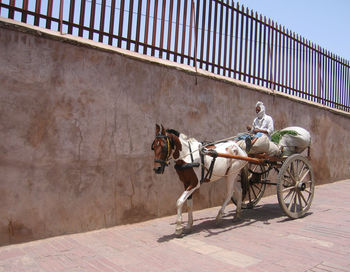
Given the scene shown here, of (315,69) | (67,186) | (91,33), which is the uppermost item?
(315,69)

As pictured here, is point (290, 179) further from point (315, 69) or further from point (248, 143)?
point (315, 69)

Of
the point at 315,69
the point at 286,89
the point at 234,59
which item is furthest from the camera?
the point at 315,69

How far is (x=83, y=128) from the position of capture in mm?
5020

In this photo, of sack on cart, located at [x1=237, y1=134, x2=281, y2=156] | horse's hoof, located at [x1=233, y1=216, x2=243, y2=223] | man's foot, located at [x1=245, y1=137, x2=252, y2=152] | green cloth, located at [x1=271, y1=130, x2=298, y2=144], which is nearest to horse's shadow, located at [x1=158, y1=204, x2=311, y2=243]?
horse's hoof, located at [x1=233, y1=216, x2=243, y2=223]

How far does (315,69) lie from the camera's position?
10.8 m

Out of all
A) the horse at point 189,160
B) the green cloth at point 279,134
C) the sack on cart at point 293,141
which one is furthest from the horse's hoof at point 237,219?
the green cloth at point 279,134

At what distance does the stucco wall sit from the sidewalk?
1.28ft

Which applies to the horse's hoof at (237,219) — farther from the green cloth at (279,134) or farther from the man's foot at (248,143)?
the green cloth at (279,134)

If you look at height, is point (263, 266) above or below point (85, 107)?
below

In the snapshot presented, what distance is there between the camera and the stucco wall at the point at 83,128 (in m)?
4.39

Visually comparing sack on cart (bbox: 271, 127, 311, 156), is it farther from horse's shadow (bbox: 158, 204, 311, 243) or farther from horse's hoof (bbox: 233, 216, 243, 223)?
horse's hoof (bbox: 233, 216, 243, 223)

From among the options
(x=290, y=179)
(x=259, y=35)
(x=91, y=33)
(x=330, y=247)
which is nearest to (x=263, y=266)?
(x=330, y=247)

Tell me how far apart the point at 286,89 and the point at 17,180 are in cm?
791

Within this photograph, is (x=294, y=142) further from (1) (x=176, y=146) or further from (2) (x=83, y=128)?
(2) (x=83, y=128)
